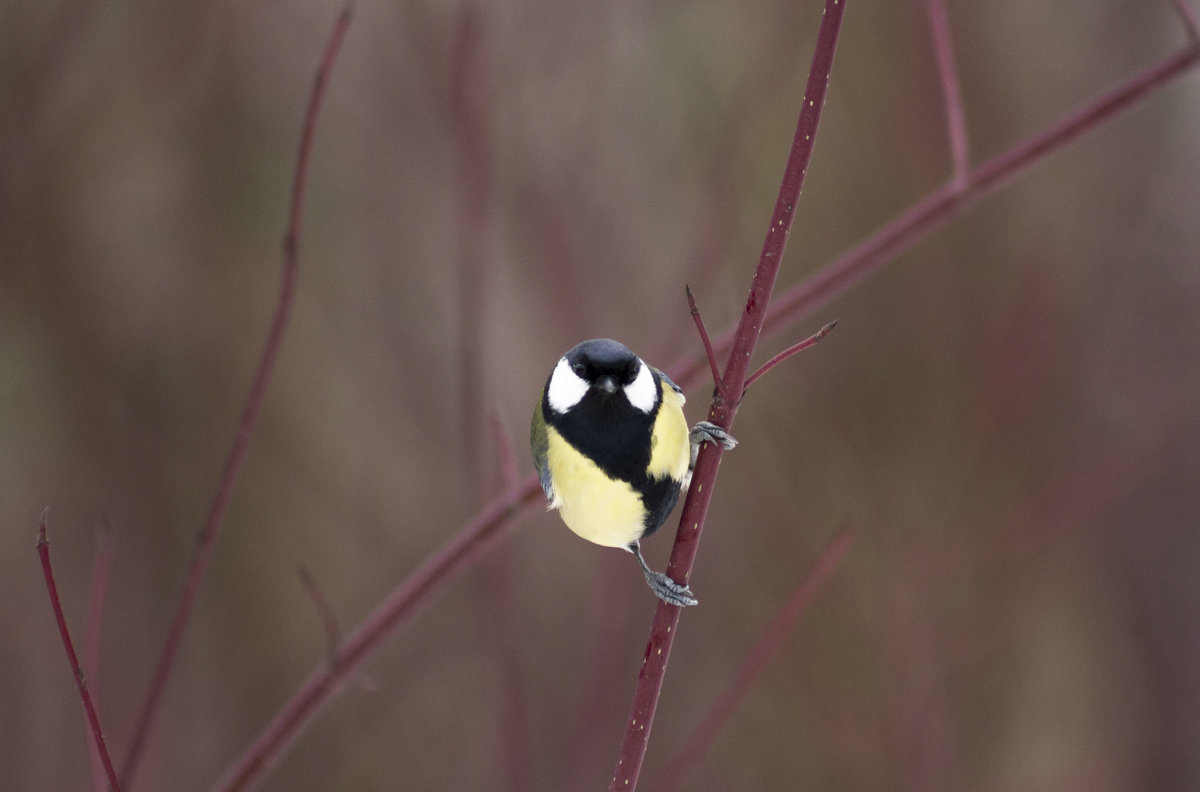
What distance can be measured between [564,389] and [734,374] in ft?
1.30

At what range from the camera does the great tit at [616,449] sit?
3.17ft

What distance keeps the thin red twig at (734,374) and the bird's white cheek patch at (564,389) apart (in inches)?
12.3

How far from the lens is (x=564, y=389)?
104 cm

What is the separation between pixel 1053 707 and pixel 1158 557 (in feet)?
1.66

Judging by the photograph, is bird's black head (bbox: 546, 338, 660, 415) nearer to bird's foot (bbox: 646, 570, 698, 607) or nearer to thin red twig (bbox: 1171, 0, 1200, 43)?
bird's foot (bbox: 646, 570, 698, 607)

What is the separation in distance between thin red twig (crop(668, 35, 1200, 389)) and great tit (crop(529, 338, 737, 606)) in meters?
0.18

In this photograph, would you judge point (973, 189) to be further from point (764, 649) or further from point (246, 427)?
point (246, 427)

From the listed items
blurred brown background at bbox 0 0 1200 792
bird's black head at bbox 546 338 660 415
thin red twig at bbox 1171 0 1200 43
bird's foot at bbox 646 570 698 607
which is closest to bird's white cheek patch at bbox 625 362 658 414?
bird's black head at bbox 546 338 660 415

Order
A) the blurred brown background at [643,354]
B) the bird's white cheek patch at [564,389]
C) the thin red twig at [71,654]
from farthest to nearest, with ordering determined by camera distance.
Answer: the blurred brown background at [643,354]
the bird's white cheek patch at [564,389]
the thin red twig at [71,654]

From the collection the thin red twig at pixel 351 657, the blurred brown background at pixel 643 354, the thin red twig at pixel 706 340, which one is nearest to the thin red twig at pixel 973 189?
the thin red twig at pixel 706 340

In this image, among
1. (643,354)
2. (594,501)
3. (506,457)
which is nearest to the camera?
(506,457)

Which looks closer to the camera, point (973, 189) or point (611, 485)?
point (973, 189)

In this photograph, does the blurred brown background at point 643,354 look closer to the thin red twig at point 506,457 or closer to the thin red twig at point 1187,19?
the thin red twig at point 506,457

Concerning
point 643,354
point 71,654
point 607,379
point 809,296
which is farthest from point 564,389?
point 643,354
